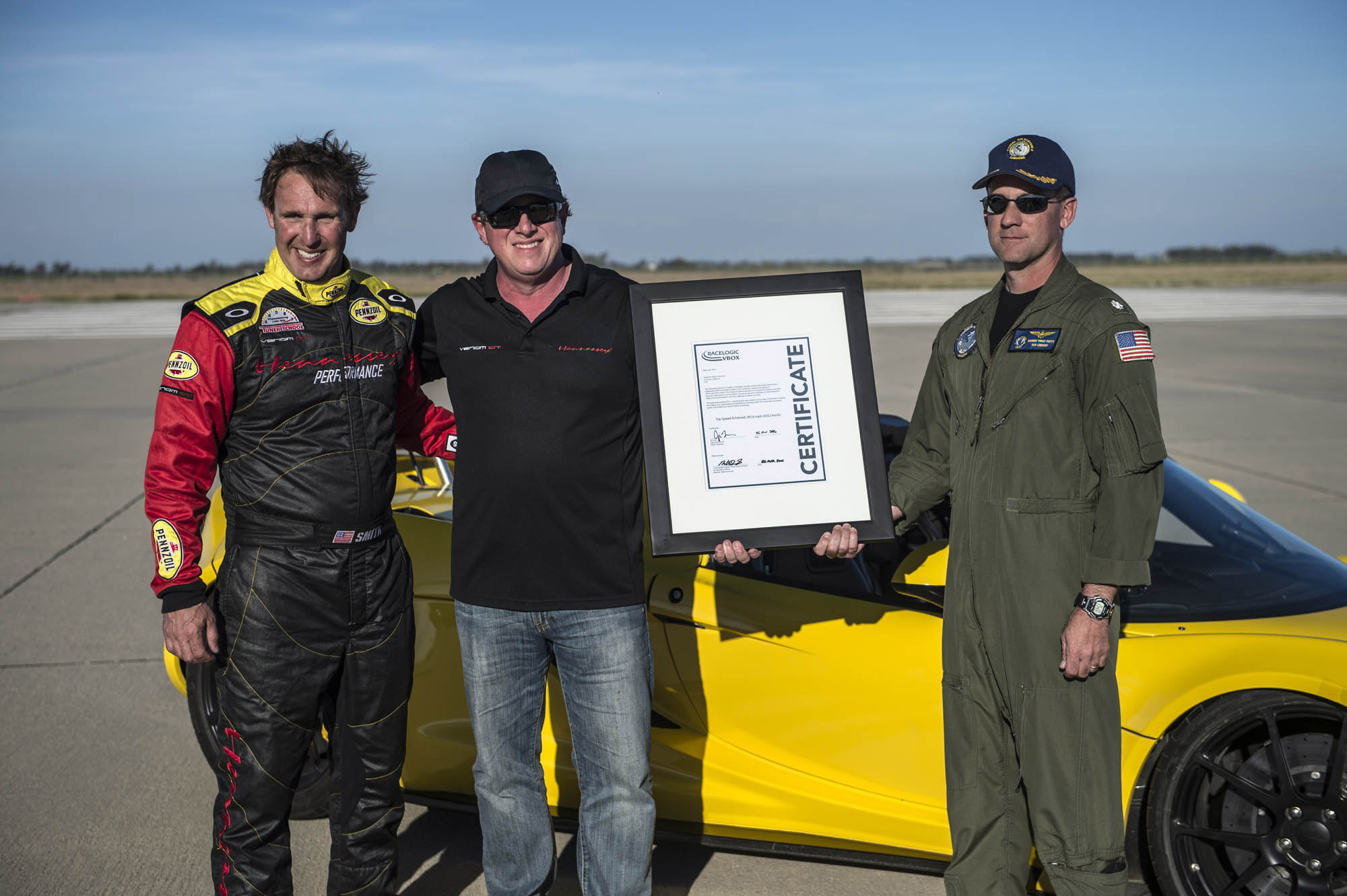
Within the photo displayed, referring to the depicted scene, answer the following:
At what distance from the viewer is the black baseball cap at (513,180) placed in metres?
2.58

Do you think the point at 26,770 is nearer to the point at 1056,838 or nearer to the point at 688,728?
the point at 688,728

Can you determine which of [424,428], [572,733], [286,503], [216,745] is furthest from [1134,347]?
[216,745]

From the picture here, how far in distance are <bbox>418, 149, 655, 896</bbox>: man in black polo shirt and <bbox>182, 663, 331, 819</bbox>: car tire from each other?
3.82 feet

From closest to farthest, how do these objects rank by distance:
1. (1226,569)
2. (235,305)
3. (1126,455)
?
1. (1126,455)
2. (235,305)
3. (1226,569)

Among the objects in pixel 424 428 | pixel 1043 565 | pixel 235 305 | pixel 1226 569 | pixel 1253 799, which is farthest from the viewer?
pixel 1226 569

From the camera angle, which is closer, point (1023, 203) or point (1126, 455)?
point (1126, 455)

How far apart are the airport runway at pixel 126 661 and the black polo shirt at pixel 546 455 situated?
1.16 meters

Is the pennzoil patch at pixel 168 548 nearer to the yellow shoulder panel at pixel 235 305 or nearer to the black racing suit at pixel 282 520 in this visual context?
the black racing suit at pixel 282 520

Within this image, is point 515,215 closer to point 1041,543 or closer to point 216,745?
point 1041,543

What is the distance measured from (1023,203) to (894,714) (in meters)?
1.33

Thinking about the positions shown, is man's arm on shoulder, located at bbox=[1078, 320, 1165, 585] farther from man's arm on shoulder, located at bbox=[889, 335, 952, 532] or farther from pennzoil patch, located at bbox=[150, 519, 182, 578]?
pennzoil patch, located at bbox=[150, 519, 182, 578]

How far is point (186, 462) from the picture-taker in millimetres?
2639

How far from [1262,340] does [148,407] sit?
→ 20523mm

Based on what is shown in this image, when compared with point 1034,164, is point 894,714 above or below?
below
